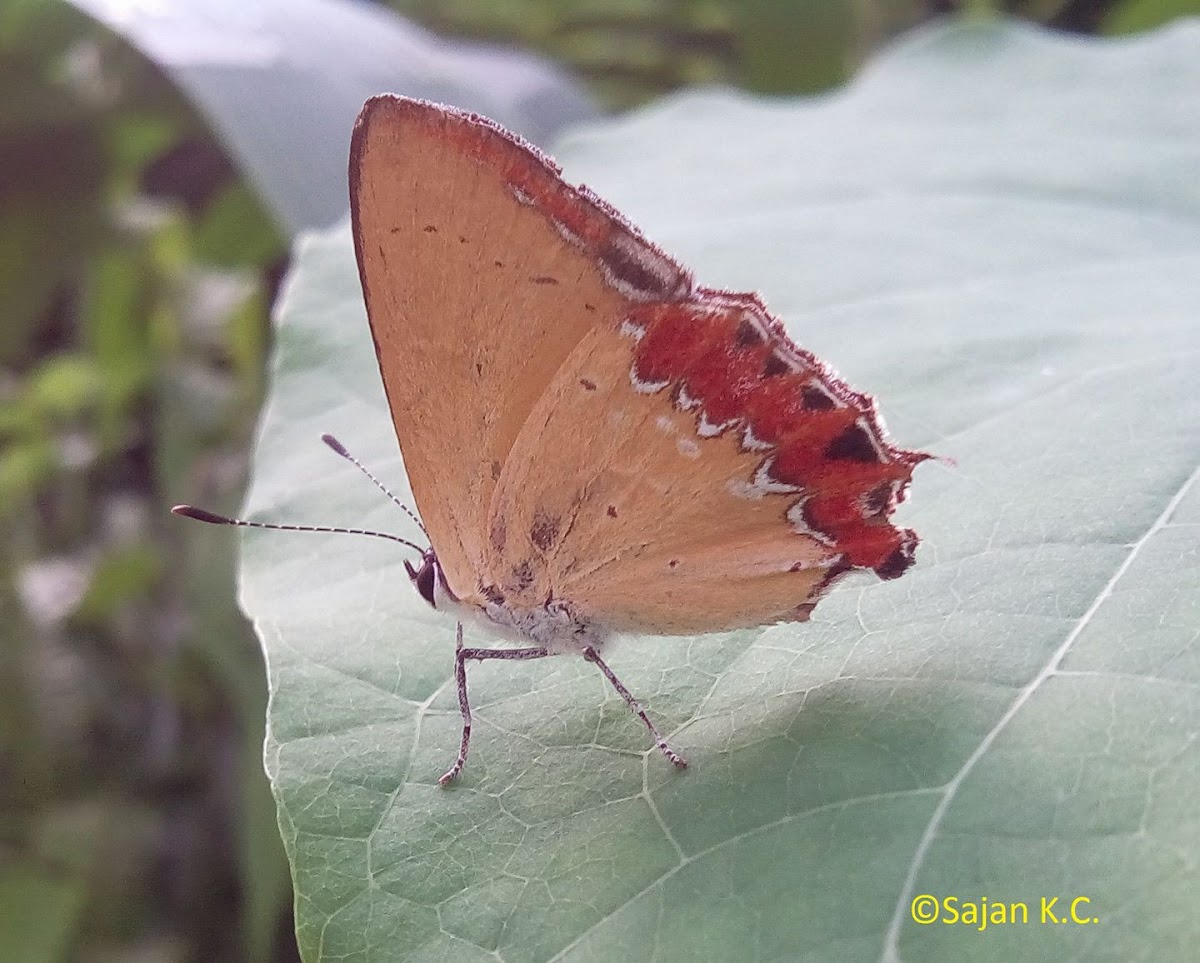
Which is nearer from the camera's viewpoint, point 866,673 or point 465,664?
point 866,673

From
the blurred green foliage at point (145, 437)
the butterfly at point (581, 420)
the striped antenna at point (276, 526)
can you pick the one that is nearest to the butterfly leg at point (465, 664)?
the butterfly at point (581, 420)

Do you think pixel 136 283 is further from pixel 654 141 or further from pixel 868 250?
pixel 868 250

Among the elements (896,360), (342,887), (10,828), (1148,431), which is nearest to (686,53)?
(896,360)

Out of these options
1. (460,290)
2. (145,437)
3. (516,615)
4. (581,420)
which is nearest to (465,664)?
(516,615)

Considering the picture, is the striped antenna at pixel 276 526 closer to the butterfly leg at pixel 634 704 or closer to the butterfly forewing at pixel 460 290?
the butterfly forewing at pixel 460 290

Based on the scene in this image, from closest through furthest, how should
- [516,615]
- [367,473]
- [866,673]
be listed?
[866,673] < [516,615] < [367,473]

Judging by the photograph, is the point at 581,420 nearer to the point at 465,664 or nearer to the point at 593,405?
the point at 593,405

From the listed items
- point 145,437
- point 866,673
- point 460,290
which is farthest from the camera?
point 145,437
